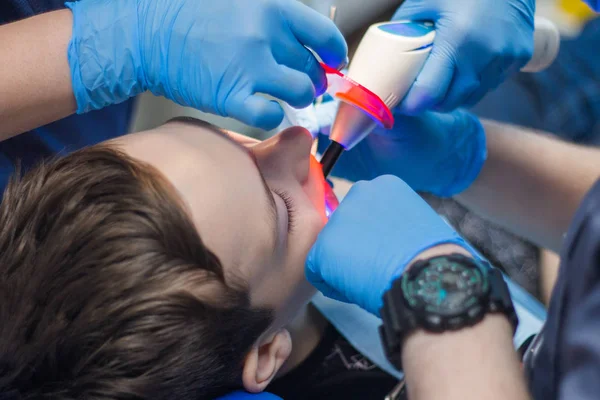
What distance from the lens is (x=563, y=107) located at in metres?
1.42

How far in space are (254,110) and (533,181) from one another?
0.73 meters

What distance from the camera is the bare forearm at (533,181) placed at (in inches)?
45.3

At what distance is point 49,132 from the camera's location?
3.50 feet

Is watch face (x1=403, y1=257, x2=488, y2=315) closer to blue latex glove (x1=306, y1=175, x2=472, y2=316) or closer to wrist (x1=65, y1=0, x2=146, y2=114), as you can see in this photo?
blue latex glove (x1=306, y1=175, x2=472, y2=316)

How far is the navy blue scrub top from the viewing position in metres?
0.94

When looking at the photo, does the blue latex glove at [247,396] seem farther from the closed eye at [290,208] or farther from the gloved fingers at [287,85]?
the gloved fingers at [287,85]

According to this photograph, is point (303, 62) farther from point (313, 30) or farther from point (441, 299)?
point (441, 299)

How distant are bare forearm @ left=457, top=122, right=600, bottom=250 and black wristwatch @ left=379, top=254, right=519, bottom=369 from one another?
0.60 meters

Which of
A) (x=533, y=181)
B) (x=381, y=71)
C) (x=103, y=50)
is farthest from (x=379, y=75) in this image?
(x=533, y=181)

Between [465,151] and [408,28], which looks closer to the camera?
[408,28]

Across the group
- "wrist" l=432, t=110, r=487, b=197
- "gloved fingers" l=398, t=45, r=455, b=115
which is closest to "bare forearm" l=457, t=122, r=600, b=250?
"wrist" l=432, t=110, r=487, b=197

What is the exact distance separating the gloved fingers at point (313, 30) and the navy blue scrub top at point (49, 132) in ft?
1.51

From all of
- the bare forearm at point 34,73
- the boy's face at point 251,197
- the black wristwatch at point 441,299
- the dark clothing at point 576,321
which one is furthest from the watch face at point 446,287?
the bare forearm at point 34,73

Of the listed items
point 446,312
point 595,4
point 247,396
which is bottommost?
point 247,396
